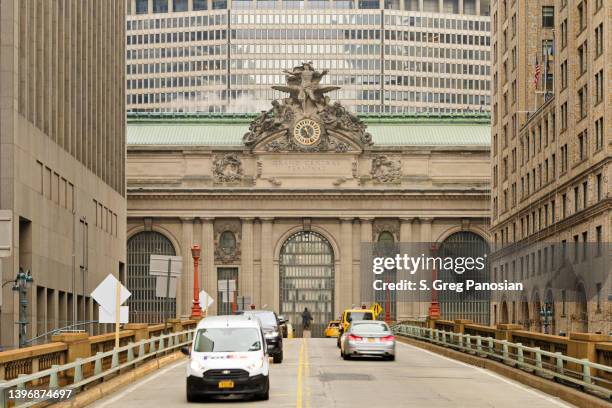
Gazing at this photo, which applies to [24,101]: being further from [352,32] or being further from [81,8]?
[352,32]

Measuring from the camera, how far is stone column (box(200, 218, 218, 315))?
366 feet

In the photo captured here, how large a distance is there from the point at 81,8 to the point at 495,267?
3992 centimetres

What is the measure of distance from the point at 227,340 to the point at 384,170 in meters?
83.0

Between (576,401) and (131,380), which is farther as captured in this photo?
(131,380)

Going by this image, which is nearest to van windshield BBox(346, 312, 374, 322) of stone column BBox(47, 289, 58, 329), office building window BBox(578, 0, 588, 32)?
stone column BBox(47, 289, 58, 329)

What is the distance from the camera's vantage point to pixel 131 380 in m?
35.6

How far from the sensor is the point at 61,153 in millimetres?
70500

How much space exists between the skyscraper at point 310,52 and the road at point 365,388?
146667 mm

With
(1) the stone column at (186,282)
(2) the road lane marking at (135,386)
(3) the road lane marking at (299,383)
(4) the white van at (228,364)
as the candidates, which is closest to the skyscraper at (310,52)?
(1) the stone column at (186,282)

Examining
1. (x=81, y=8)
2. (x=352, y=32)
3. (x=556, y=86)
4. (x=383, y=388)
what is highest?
(x=352, y=32)

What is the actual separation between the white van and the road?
1.22 feet

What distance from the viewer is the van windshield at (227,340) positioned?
2959cm

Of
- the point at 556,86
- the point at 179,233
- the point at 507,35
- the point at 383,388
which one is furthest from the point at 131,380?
the point at 179,233

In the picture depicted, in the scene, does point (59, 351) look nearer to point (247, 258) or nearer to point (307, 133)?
point (307, 133)
